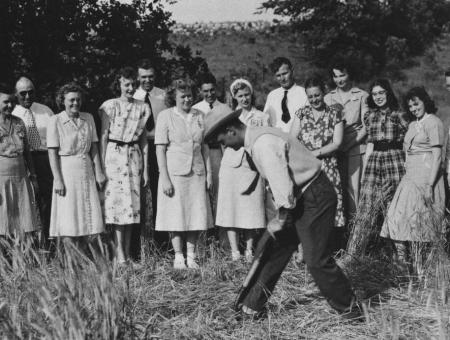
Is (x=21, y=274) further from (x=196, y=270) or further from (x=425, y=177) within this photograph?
(x=425, y=177)

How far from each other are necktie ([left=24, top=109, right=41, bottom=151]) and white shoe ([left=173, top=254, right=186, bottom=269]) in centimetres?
174

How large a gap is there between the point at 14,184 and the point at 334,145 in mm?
3045

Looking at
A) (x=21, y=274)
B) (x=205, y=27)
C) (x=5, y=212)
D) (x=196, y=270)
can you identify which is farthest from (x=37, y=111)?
(x=205, y=27)

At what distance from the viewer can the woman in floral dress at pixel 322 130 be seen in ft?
21.2

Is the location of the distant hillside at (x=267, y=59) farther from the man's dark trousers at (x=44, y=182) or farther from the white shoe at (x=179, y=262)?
the man's dark trousers at (x=44, y=182)

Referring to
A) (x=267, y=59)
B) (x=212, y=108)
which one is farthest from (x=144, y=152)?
(x=267, y=59)

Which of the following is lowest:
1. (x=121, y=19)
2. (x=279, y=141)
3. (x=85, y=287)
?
(x=85, y=287)

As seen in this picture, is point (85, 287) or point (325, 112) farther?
point (325, 112)

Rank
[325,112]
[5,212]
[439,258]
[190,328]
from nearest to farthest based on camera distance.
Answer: [190,328] → [439,258] → [5,212] → [325,112]

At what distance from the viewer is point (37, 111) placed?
6.55 meters

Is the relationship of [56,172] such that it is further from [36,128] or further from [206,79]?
[206,79]

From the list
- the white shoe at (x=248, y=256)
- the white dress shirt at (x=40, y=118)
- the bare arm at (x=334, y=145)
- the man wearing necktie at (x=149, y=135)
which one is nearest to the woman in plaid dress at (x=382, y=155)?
the bare arm at (x=334, y=145)

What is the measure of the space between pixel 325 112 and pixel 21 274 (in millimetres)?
3495

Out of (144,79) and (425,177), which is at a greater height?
(144,79)
